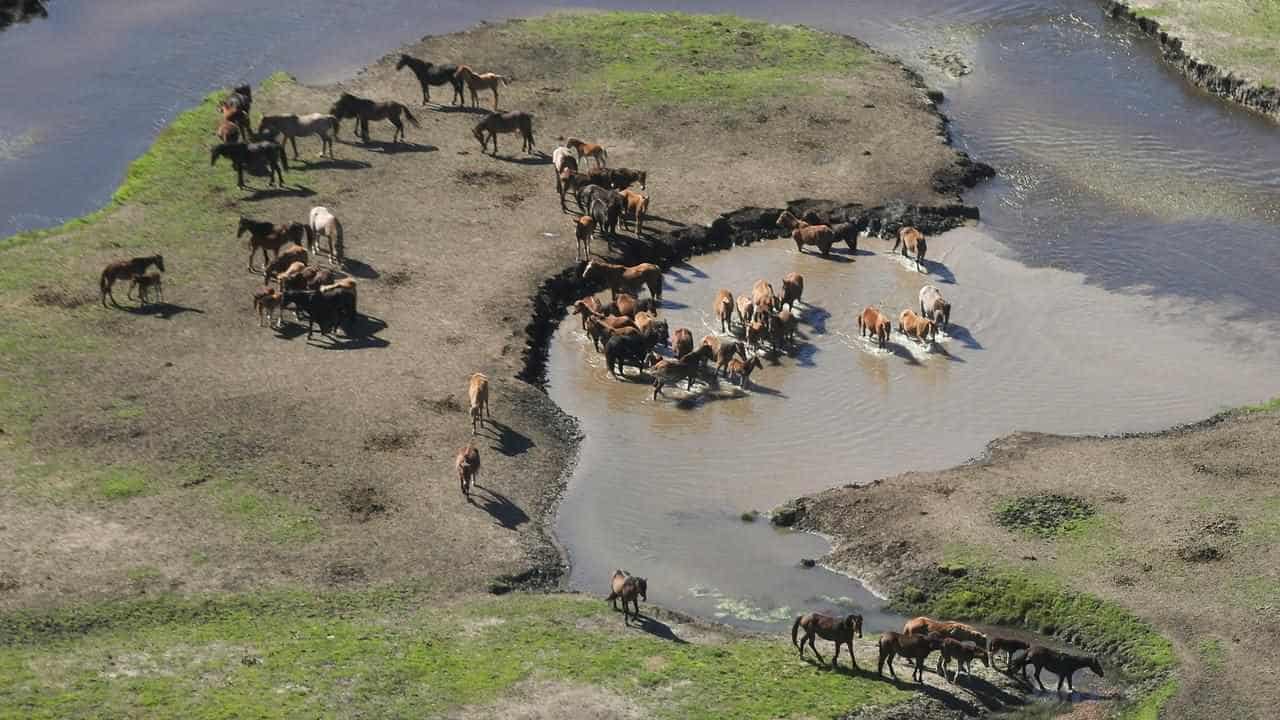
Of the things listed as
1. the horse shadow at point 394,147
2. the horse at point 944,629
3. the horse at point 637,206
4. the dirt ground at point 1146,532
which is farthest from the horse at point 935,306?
the horse shadow at point 394,147

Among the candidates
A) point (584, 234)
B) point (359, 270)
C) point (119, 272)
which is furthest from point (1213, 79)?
point (119, 272)

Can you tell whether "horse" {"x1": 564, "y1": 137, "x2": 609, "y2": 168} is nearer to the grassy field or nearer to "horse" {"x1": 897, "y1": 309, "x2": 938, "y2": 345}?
"horse" {"x1": 897, "y1": 309, "x2": 938, "y2": 345}

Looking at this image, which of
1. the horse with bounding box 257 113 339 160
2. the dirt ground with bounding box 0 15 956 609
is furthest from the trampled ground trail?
the horse with bounding box 257 113 339 160

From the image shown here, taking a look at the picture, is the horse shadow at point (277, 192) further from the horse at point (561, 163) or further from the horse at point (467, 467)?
the horse at point (467, 467)

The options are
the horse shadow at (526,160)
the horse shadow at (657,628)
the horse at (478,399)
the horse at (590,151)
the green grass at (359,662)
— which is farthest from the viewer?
the horse shadow at (526,160)

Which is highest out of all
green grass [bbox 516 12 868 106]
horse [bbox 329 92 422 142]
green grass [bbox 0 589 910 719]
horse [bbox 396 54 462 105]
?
green grass [bbox 516 12 868 106]

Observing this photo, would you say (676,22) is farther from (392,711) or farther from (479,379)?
(392,711)

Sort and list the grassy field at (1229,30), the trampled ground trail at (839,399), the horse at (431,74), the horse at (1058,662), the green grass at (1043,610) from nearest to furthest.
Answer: the horse at (1058,662) → the green grass at (1043,610) → the trampled ground trail at (839,399) → the horse at (431,74) → the grassy field at (1229,30)
